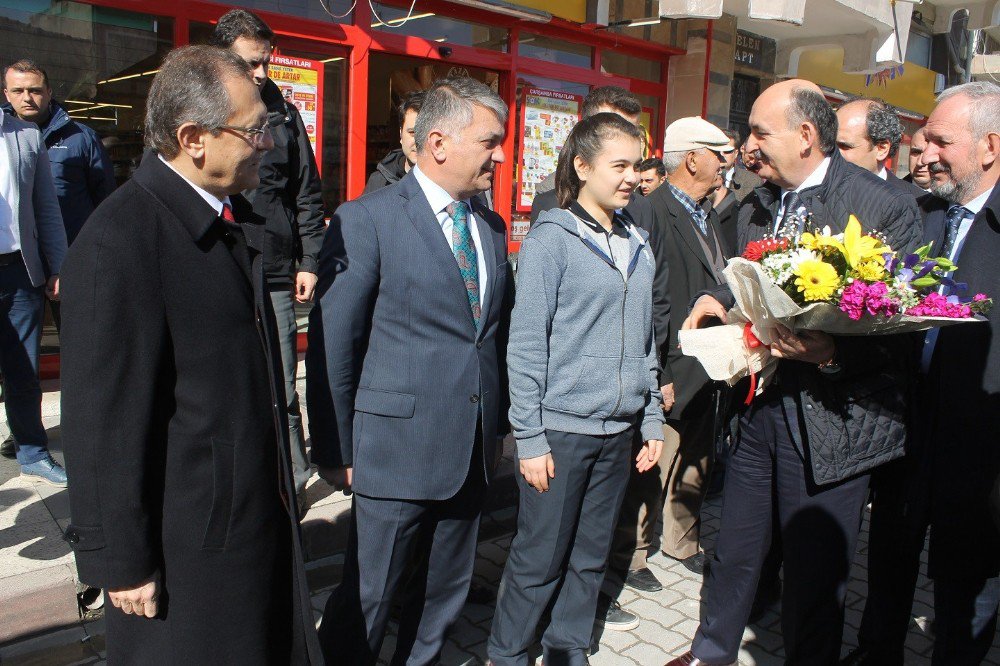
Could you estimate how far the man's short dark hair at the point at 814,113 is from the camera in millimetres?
2896

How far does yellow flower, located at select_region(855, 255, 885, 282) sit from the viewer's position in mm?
2361

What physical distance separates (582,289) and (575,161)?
1.81 feet

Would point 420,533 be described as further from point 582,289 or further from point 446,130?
point 446,130

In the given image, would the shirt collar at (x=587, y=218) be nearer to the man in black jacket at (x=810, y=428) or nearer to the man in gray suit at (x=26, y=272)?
the man in black jacket at (x=810, y=428)

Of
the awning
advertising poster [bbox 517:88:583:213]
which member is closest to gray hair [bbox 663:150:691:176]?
the awning

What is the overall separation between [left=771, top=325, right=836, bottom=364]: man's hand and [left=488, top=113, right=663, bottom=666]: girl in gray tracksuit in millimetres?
542

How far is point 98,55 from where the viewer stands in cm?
592

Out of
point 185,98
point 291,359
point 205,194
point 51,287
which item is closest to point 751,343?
point 205,194

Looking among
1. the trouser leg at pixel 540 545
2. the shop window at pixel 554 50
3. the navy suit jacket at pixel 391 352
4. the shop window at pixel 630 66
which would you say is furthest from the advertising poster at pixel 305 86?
the trouser leg at pixel 540 545

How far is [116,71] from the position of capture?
6012mm

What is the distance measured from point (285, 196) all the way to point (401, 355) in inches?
73.8

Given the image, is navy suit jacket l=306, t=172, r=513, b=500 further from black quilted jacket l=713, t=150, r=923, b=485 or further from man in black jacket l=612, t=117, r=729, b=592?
man in black jacket l=612, t=117, r=729, b=592

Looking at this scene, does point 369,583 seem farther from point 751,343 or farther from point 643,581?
point 643,581

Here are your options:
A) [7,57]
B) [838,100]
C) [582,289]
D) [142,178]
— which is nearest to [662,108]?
[838,100]
